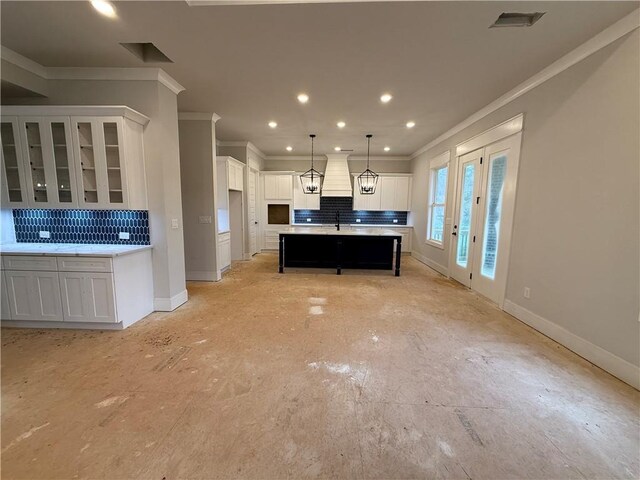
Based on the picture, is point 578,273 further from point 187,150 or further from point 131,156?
point 187,150

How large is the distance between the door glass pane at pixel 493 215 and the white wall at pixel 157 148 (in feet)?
14.8

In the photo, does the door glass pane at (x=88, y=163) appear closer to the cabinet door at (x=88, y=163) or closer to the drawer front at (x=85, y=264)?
the cabinet door at (x=88, y=163)

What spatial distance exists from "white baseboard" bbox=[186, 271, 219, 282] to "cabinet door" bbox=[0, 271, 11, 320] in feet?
7.30

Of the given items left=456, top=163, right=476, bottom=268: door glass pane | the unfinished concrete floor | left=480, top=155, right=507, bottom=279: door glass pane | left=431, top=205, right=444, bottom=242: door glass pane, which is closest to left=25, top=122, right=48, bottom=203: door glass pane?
the unfinished concrete floor

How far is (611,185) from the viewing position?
2291mm

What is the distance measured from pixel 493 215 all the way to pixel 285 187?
5.34m

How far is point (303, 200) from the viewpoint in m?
7.93

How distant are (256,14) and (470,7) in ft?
5.55

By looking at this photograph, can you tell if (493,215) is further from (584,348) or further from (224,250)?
(224,250)

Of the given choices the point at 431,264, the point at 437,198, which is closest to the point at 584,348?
the point at 431,264

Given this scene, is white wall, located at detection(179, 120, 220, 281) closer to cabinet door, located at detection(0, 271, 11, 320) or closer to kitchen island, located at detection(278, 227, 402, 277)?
kitchen island, located at detection(278, 227, 402, 277)

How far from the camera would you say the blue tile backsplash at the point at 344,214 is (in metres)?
8.21

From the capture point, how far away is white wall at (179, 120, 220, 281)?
4508mm

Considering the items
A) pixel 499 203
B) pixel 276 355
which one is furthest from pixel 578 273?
pixel 276 355
